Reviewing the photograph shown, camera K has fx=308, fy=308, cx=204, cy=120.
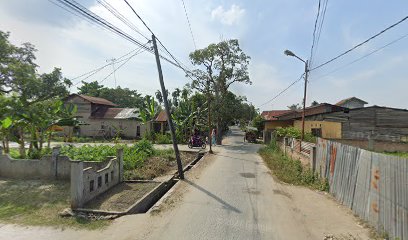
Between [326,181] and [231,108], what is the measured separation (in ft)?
89.1

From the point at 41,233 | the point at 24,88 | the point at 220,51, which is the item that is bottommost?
the point at 41,233

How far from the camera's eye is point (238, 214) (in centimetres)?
827

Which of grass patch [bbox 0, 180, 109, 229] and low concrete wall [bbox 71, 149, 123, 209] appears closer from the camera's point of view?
grass patch [bbox 0, 180, 109, 229]

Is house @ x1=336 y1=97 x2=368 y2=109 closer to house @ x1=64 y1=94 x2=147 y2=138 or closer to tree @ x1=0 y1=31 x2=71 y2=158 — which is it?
house @ x1=64 y1=94 x2=147 y2=138

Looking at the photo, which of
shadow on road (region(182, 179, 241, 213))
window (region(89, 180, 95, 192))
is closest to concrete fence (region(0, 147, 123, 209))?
window (region(89, 180, 95, 192))

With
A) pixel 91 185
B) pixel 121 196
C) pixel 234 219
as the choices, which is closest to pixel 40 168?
pixel 91 185

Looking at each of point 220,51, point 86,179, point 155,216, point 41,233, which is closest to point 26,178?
→ point 86,179

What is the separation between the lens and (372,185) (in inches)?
289

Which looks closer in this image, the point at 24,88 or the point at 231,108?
the point at 24,88

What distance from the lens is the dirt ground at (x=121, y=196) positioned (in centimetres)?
871

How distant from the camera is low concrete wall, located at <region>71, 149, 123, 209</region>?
8234 mm

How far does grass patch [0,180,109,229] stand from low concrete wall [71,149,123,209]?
637 mm

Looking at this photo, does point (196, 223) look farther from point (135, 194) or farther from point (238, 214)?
point (135, 194)

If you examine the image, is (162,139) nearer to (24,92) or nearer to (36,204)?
(24,92)
